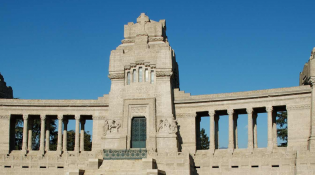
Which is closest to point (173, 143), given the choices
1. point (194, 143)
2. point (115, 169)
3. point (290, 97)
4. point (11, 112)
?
point (194, 143)

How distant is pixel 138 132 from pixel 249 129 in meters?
14.6

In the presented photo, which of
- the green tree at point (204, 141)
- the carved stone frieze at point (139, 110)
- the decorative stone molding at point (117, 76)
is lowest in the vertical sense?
the green tree at point (204, 141)

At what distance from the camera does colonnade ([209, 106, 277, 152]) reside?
6425 cm

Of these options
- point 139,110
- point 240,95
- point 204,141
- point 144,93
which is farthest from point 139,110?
point 204,141

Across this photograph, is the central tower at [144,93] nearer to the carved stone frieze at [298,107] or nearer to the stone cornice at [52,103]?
the stone cornice at [52,103]

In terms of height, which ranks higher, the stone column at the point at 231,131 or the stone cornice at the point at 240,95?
the stone cornice at the point at 240,95

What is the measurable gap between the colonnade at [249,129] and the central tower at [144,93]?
18.6ft

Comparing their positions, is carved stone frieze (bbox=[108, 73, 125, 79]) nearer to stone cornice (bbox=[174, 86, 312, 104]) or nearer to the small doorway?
the small doorway

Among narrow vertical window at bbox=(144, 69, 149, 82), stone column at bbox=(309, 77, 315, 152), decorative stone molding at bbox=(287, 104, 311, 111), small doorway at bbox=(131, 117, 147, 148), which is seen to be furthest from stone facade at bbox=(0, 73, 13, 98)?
stone column at bbox=(309, 77, 315, 152)

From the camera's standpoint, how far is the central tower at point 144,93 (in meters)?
65.7

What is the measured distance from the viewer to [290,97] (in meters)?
62.9

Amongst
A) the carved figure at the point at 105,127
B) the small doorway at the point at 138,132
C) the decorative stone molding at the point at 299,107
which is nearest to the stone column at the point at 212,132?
the small doorway at the point at 138,132

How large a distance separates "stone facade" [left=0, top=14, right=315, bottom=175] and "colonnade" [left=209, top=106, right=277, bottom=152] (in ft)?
0.42

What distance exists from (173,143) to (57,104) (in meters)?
18.5
